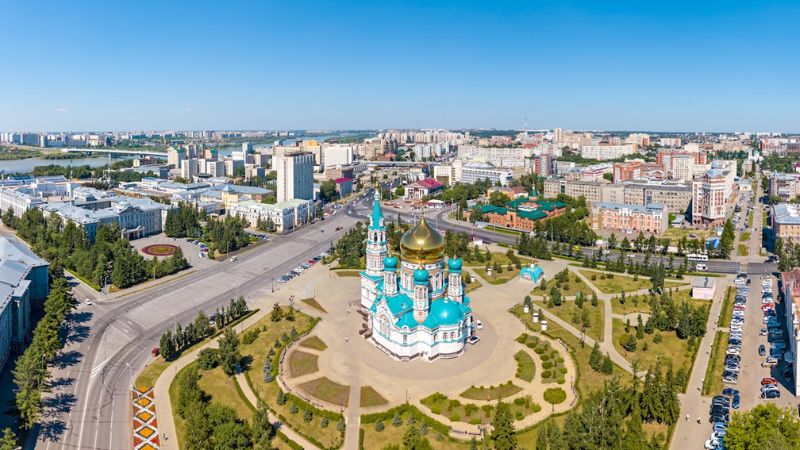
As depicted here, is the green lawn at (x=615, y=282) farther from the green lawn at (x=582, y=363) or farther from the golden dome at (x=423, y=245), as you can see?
the golden dome at (x=423, y=245)

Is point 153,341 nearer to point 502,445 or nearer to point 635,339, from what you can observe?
point 502,445

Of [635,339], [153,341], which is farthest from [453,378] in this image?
[153,341]

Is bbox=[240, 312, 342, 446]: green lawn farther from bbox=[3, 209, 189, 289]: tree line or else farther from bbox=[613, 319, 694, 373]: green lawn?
bbox=[613, 319, 694, 373]: green lawn

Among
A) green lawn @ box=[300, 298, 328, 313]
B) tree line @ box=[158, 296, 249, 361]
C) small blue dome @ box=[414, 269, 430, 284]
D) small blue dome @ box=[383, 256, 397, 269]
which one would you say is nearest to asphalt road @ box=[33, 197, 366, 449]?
tree line @ box=[158, 296, 249, 361]

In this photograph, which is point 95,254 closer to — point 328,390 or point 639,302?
Result: point 328,390

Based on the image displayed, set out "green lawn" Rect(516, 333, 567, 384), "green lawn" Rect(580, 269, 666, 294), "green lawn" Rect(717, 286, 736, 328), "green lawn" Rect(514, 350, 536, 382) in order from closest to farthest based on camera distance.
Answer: "green lawn" Rect(516, 333, 567, 384)
"green lawn" Rect(514, 350, 536, 382)
"green lawn" Rect(717, 286, 736, 328)
"green lawn" Rect(580, 269, 666, 294)
